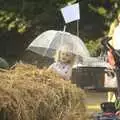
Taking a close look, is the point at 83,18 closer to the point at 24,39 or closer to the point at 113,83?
the point at 24,39

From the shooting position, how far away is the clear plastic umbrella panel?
8719 mm

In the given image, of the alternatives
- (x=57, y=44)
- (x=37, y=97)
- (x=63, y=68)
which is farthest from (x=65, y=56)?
(x=37, y=97)

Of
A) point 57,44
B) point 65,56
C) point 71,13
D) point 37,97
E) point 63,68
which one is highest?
point 71,13

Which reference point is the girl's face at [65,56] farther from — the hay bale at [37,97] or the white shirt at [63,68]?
the hay bale at [37,97]

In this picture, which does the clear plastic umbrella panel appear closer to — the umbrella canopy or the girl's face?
the umbrella canopy

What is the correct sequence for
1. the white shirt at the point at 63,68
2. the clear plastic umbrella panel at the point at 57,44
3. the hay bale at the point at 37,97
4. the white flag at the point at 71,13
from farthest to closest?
the white flag at the point at 71,13 < the clear plastic umbrella panel at the point at 57,44 < the white shirt at the point at 63,68 < the hay bale at the point at 37,97

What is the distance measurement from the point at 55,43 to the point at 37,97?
15.3ft

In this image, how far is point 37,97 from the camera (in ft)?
15.2

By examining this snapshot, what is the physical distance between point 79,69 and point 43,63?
1.96ft

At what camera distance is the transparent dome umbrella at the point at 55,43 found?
346 inches

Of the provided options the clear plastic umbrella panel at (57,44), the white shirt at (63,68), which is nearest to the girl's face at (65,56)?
the white shirt at (63,68)

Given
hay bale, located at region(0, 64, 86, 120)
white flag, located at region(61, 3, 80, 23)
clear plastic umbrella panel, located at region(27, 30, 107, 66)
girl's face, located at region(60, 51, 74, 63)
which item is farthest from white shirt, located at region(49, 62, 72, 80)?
white flag, located at region(61, 3, 80, 23)

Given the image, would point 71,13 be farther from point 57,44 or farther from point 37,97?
point 37,97

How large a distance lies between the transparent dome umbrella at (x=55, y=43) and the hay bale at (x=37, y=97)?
3397mm
